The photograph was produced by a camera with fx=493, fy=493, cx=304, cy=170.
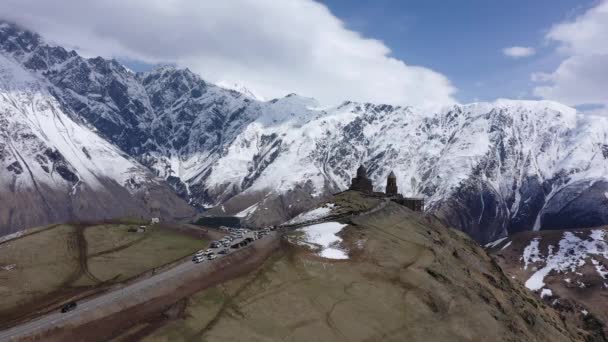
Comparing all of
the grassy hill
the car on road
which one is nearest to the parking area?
the grassy hill

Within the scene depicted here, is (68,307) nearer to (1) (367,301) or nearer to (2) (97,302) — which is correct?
(2) (97,302)

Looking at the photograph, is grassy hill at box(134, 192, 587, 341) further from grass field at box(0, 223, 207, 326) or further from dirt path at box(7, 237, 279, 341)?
grass field at box(0, 223, 207, 326)

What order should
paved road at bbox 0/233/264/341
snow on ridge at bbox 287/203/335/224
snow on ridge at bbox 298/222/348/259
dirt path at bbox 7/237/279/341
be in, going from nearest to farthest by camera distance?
1. paved road at bbox 0/233/264/341
2. dirt path at bbox 7/237/279/341
3. snow on ridge at bbox 298/222/348/259
4. snow on ridge at bbox 287/203/335/224

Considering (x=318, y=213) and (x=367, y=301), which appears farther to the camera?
(x=318, y=213)

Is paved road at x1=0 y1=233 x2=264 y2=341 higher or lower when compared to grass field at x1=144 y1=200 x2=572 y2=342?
higher

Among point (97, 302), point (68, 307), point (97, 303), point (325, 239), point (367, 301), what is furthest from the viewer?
point (325, 239)

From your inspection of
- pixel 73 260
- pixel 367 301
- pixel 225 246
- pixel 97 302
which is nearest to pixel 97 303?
pixel 97 302

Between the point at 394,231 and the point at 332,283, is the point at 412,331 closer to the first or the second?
the point at 332,283
